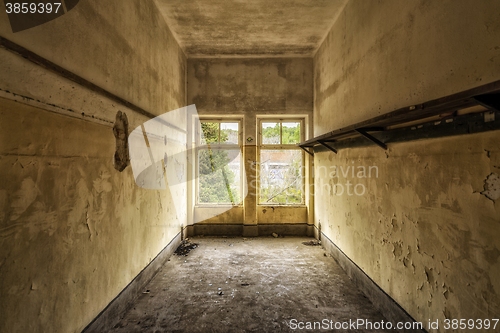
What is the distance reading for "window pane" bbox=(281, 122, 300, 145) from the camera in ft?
18.1

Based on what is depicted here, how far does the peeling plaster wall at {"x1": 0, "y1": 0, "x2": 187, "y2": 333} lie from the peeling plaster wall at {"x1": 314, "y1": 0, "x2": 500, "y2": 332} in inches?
Result: 103

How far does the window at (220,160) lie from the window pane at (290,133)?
991 millimetres

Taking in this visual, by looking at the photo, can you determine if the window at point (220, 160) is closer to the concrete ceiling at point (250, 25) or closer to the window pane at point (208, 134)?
the window pane at point (208, 134)

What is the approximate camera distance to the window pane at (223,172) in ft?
18.0

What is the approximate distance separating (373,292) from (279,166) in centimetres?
317

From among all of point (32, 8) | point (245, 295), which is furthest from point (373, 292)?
point (32, 8)

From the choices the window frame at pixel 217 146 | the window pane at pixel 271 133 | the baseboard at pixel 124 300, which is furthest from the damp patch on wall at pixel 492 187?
the window frame at pixel 217 146

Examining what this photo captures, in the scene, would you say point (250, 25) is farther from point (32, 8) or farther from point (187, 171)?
point (32, 8)

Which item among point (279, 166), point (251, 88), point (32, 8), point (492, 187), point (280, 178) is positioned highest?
point (251, 88)

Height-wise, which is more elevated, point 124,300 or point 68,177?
point 68,177

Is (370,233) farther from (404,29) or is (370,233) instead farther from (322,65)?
(322,65)

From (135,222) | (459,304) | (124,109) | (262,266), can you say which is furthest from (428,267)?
(124,109)

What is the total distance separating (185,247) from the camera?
4574 mm

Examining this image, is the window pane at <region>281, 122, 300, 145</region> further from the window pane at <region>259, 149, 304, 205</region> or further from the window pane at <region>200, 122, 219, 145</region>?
the window pane at <region>200, 122, 219, 145</region>
